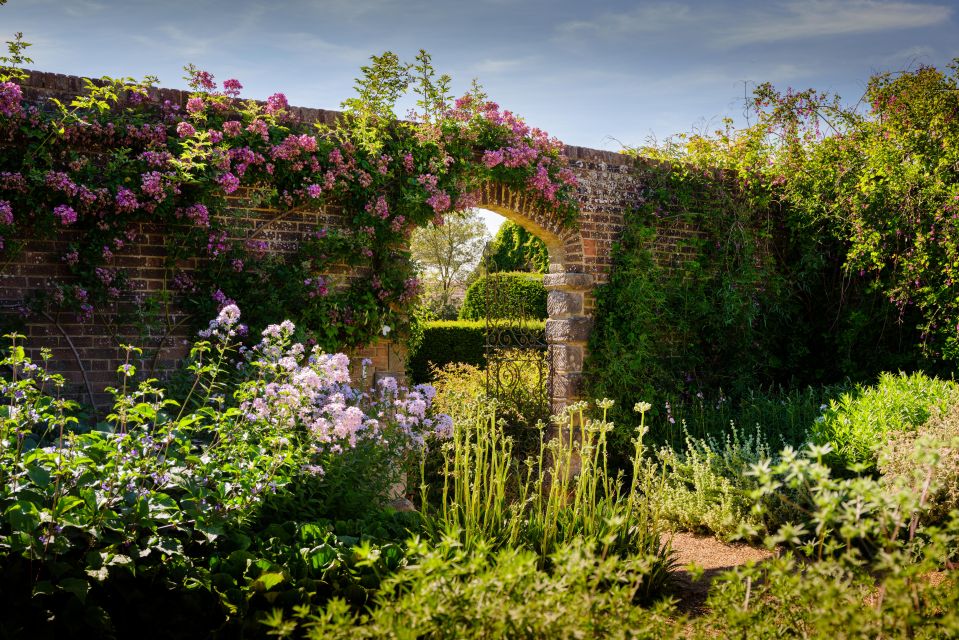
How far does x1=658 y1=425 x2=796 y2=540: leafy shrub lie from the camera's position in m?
4.69

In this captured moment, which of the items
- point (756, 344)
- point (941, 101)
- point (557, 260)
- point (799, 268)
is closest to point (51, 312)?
point (557, 260)

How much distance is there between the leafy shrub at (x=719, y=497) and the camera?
4.69 m

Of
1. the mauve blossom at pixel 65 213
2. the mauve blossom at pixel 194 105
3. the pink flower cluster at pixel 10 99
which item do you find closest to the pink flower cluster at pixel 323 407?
the mauve blossom at pixel 65 213

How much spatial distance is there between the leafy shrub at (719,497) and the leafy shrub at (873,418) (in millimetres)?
436

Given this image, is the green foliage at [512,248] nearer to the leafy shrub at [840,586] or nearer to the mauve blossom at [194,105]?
the mauve blossom at [194,105]

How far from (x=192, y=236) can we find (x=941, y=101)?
257 inches

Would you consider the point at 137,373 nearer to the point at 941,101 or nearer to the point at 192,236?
the point at 192,236

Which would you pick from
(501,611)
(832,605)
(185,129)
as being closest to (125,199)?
(185,129)

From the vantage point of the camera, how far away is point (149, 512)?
2.42 meters

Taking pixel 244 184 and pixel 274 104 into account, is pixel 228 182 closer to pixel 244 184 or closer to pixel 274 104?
pixel 244 184

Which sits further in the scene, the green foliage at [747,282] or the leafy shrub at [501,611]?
the green foliage at [747,282]

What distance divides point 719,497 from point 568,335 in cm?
189

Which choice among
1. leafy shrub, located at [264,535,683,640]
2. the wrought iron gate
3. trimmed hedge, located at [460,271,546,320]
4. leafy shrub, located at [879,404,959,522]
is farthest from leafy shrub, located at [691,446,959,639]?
trimmed hedge, located at [460,271,546,320]

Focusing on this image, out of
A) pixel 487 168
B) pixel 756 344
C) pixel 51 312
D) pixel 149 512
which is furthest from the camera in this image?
pixel 756 344
